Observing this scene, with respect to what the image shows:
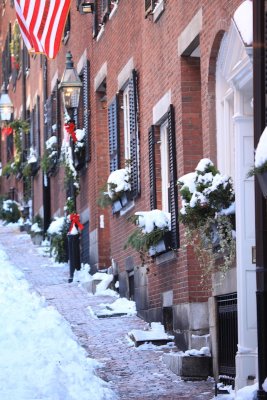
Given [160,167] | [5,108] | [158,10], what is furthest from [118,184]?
[5,108]

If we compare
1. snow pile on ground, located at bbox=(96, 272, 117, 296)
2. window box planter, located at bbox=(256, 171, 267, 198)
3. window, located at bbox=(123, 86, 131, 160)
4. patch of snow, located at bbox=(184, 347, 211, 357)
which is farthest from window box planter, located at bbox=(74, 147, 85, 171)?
window box planter, located at bbox=(256, 171, 267, 198)

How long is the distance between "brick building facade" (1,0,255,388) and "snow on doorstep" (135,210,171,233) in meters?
0.24

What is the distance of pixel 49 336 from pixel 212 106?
319 centimetres

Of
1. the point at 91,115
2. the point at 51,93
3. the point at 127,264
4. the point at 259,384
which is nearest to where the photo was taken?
the point at 259,384

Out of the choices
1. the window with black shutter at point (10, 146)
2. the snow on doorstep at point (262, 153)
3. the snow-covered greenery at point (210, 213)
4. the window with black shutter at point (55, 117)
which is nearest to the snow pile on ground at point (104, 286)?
the window with black shutter at point (55, 117)

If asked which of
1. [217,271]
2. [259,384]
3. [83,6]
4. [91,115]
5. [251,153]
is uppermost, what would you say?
[83,6]

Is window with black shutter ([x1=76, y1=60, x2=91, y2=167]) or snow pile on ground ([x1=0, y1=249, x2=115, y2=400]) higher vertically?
→ window with black shutter ([x1=76, y1=60, x2=91, y2=167])

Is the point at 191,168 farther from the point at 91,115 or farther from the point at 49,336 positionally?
the point at 91,115

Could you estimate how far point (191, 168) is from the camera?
14.0 m

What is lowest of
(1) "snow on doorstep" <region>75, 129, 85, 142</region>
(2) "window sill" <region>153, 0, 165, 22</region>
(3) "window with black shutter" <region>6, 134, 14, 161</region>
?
(1) "snow on doorstep" <region>75, 129, 85, 142</region>

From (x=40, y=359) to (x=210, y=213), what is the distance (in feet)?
7.09

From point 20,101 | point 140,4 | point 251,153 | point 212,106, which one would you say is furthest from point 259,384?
point 20,101

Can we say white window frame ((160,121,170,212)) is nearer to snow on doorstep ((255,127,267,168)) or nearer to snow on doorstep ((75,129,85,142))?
snow on doorstep ((75,129,85,142))

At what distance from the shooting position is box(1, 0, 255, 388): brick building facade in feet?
43.1
